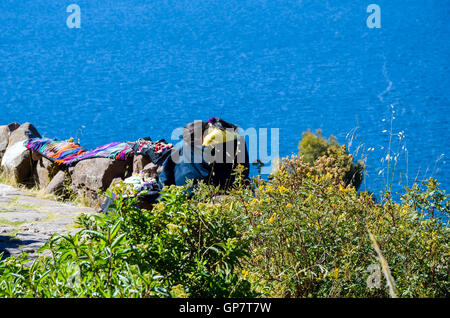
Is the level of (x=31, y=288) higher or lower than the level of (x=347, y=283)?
higher

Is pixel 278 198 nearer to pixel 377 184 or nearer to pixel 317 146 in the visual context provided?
pixel 317 146

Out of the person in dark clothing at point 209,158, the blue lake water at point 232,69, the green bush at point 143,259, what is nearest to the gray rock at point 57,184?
the person in dark clothing at point 209,158

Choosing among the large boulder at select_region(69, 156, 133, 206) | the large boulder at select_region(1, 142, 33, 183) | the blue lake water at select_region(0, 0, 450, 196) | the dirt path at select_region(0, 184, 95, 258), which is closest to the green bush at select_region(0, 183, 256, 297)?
the dirt path at select_region(0, 184, 95, 258)

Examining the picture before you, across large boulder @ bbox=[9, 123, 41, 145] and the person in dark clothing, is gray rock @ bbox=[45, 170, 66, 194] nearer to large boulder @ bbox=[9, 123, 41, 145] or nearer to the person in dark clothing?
large boulder @ bbox=[9, 123, 41, 145]

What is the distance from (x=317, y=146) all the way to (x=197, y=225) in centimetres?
600

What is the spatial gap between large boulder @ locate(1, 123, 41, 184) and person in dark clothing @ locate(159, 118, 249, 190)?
223cm

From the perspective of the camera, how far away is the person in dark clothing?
545 cm

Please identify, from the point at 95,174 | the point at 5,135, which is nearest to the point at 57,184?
the point at 95,174

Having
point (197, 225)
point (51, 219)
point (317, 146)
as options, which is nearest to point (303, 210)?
point (197, 225)

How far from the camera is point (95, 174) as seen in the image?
604 cm

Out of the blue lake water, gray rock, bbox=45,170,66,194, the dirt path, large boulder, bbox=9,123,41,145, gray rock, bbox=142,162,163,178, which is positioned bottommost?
the dirt path

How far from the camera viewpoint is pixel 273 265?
262 centimetres

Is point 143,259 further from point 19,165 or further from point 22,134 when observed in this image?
point 22,134

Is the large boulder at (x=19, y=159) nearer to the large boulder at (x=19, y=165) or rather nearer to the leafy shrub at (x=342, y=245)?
the large boulder at (x=19, y=165)
